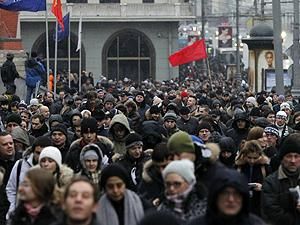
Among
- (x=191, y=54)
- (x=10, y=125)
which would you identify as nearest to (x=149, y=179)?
(x=10, y=125)

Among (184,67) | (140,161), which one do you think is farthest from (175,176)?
(184,67)

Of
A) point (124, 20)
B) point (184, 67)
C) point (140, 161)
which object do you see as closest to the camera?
point (140, 161)

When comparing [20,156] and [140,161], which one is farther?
[20,156]

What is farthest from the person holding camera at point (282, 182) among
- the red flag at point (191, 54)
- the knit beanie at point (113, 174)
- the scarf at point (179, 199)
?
the red flag at point (191, 54)

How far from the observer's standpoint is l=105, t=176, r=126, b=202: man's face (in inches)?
388

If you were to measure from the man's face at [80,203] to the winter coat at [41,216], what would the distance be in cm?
43

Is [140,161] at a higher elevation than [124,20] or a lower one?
lower

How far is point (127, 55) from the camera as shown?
6725 centimetres

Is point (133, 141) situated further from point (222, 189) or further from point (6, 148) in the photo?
point (222, 189)

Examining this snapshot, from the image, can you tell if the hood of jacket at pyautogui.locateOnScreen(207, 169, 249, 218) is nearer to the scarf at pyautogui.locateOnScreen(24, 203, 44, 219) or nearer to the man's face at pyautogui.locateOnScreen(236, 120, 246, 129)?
the scarf at pyautogui.locateOnScreen(24, 203, 44, 219)

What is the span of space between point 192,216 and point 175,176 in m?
0.31

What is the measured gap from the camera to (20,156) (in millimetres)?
14672

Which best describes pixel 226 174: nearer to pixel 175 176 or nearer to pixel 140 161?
pixel 175 176

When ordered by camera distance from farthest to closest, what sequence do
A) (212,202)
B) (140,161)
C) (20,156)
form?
(20,156), (140,161), (212,202)
